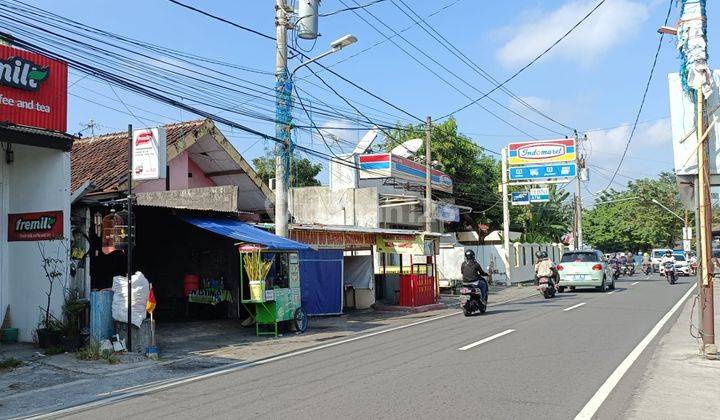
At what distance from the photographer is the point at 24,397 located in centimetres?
853

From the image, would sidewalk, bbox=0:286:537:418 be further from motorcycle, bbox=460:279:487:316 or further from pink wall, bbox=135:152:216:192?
pink wall, bbox=135:152:216:192

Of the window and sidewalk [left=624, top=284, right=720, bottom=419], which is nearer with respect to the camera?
sidewalk [left=624, top=284, right=720, bottom=419]

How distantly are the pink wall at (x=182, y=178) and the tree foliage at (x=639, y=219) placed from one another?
4945 cm

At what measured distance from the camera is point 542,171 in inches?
1393

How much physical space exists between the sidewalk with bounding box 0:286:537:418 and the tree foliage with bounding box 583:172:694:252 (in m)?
53.3

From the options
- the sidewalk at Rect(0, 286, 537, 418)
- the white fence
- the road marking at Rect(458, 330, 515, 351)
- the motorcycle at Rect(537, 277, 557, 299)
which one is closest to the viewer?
the sidewalk at Rect(0, 286, 537, 418)

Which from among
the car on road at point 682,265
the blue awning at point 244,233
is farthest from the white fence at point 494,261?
the blue awning at point 244,233

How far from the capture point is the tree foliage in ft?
211

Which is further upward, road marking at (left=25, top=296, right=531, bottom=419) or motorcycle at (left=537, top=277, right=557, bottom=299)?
motorcycle at (left=537, top=277, right=557, bottom=299)

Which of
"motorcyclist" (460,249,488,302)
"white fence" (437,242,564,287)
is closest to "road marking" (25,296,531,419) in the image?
"motorcyclist" (460,249,488,302)

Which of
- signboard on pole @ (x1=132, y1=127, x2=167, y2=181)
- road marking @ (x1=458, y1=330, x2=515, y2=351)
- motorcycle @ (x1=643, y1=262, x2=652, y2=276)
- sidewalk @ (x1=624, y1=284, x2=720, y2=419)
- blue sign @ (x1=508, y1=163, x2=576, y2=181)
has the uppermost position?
blue sign @ (x1=508, y1=163, x2=576, y2=181)

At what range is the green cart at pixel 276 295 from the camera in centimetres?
1415

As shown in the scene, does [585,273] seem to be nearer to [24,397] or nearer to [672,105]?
[672,105]

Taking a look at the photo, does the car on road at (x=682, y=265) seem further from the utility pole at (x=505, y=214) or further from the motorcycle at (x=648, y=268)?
the utility pole at (x=505, y=214)
